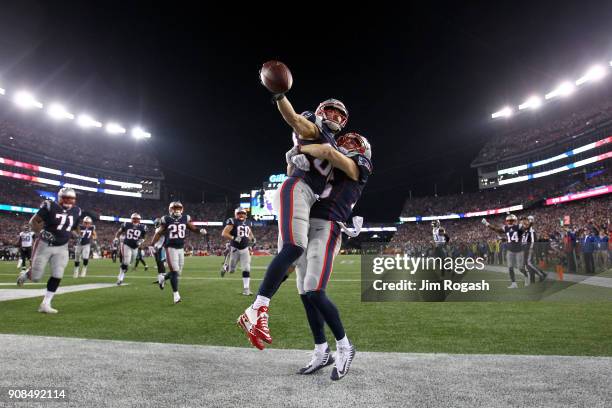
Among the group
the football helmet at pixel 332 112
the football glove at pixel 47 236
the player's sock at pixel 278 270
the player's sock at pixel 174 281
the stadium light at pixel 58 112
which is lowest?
the player's sock at pixel 174 281

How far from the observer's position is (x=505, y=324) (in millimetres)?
5742

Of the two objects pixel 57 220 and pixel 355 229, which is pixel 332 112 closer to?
pixel 355 229

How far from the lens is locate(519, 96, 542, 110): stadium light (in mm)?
55281

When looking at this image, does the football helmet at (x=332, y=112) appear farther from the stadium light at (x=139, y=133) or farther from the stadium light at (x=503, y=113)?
the stadium light at (x=139, y=133)

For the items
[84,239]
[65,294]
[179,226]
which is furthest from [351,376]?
[84,239]

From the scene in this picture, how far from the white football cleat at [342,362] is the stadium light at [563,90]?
196 ft

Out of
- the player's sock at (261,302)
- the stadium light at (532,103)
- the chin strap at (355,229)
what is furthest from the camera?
the stadium light at (532,103)

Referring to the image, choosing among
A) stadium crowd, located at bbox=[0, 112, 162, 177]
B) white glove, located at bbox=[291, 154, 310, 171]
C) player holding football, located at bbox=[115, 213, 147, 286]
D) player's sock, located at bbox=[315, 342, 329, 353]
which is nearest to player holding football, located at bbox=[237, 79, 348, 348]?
white glove, located at bbox=[291, 154, 310, 171]

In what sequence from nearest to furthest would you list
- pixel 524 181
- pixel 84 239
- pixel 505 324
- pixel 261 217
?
pixel 505 324 → pixel 84 239 → pixel 524 181 → pixel 261 217

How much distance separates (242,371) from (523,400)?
1987mm

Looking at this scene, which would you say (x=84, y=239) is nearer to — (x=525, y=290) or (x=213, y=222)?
(x=525, y=290)

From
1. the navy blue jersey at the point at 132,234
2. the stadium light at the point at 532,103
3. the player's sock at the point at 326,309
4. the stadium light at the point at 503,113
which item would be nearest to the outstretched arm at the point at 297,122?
the player's sock at the point at 326,309

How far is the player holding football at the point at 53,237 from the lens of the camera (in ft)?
23.2

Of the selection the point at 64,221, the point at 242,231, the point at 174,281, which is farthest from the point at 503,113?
the point at 64,221
